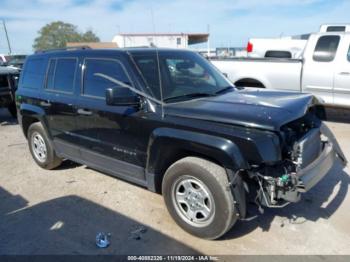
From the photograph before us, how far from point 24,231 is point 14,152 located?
335 centimetres

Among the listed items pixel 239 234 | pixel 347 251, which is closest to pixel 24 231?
pixel 239 234

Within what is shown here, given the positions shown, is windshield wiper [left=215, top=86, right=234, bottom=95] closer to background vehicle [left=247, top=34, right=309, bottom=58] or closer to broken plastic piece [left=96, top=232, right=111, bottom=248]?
broken plastic piece [left=96, top=232, right=111, bottom=248]

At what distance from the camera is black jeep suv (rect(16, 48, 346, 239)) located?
9.44 feet

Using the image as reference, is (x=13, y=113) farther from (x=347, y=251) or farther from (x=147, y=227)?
(x=347, y=251)

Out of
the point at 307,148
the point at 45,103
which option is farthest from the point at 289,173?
the point at 45,103

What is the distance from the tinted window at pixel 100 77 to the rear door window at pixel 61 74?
1.07 ft

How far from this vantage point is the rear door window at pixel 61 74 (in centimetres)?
441

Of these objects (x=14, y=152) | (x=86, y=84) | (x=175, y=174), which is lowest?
(x=14, y=152)

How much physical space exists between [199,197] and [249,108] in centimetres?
100

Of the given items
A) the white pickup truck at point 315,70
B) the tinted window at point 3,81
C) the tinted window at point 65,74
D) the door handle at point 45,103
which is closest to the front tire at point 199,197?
the tinted window at point 65,74

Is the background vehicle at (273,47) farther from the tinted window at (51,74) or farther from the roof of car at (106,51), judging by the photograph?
the tinted window at (51,74)

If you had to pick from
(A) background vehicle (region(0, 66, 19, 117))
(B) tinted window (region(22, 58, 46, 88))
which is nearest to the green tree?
(A) background vehicle (region(0, 66, 19, 117))

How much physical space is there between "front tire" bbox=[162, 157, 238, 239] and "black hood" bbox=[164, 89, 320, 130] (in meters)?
0.46

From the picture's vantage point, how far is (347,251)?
305cm
